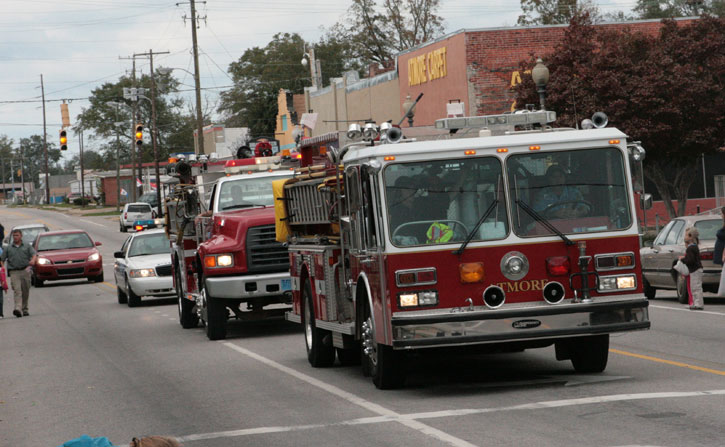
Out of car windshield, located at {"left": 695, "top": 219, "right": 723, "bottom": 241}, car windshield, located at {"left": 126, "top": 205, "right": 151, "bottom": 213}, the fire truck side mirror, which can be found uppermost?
car windshield, located at {"left": 126, "top": 205, "right": 151, "bottom": 213}

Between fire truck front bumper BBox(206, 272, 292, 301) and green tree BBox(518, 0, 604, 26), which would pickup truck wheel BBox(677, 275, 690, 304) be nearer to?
fire truck front bumper BBox(206, 272, 292, 301)

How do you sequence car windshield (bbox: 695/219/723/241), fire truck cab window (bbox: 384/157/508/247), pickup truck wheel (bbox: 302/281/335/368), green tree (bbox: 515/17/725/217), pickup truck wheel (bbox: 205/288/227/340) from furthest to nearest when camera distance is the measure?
green tree (bbox: 515/17/725/217) → car windshield (bbox: 695/219/723/241) → pickup truck wheel (bbox: 205/288/227/340) → pickup truck wheel (bbox: 302/281/335/368) → fire truck cab window (bbox: 384/157/508/247)

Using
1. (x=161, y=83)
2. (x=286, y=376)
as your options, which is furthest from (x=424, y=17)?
(x=286, y=376)

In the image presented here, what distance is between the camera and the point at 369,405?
10570 mm

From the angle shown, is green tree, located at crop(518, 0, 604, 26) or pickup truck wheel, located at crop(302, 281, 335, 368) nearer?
pickup truck wheel, located at crop(302, 281, 335, 368)

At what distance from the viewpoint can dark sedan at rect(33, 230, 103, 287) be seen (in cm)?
3556

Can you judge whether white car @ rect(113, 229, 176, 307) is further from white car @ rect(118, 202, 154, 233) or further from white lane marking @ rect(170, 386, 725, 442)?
white car @ rect(118, 202, 154, 233)

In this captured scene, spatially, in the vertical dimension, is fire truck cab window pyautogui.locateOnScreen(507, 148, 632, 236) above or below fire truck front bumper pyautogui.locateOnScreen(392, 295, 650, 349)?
above

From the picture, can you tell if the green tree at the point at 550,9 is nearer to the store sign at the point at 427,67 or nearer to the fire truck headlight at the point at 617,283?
the store sign at the point at 427,67

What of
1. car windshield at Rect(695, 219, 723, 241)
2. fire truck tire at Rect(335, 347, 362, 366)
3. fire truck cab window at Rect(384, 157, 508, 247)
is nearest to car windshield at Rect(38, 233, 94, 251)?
car windshield at Rect(695, 219, 723, 241)

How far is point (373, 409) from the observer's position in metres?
10.3

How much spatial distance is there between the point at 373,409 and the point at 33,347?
10061 millimetres

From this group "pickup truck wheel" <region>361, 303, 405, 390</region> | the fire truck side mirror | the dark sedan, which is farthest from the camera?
the dark sedan

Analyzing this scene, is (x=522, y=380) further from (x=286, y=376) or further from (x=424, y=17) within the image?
(x=424, y=17)
